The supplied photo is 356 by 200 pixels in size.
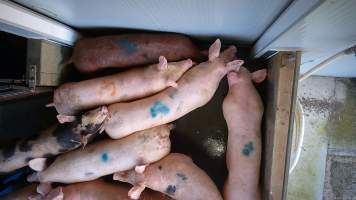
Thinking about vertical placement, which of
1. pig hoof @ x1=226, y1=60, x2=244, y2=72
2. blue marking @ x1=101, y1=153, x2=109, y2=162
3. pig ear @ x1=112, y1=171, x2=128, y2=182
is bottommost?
pig ear @ x1=112, y1=171, x2=128, y2=182

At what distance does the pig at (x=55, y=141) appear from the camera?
127 cm

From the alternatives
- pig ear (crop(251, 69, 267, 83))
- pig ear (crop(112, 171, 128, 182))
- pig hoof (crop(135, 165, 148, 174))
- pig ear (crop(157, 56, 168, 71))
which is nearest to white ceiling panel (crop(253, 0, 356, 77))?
pig ear (crop(251, 69, 267, 83))

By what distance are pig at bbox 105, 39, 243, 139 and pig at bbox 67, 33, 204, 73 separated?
0.12m

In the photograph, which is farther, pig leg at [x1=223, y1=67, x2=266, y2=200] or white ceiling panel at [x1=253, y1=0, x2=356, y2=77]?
pig leg at [x1=223, y1=67, x2=266, y2=200]

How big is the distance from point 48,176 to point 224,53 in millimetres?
975

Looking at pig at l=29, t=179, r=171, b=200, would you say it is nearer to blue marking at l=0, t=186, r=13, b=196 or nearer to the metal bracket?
blue marking at l=0, t=186, r=13, b=196

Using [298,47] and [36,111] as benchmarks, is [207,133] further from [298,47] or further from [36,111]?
[36,111]

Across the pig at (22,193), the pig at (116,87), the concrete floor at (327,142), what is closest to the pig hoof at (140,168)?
the pig at (116,87)

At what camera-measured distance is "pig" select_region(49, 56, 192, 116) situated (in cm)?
133

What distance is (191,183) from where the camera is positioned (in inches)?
53.4

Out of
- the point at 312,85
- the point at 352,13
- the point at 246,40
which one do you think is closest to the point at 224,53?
the point at 246,40

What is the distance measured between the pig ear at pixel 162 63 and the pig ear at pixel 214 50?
0.67 feet

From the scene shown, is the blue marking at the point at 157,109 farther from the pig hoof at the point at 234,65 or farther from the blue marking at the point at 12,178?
the blue marking at the point at 12,178

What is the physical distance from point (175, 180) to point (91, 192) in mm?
386
